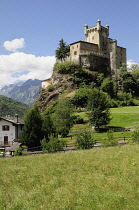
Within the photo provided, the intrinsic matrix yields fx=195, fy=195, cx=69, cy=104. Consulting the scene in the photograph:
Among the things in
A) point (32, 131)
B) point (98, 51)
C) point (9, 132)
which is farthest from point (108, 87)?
point (32, 131)

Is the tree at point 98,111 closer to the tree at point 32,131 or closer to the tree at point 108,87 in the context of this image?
the tree at point 32,131

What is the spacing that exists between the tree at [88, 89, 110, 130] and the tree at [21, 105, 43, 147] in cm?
1409

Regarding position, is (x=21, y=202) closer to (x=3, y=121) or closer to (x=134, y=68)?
(x=3, y=121)

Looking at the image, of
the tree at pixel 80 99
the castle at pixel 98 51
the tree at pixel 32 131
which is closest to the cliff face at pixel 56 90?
the tree at pixel 80 99

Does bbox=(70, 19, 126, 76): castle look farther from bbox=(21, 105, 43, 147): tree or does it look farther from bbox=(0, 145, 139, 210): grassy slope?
bbox=(0, 145, 139, 210): grassy slope

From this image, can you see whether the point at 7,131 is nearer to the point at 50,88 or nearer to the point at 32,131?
the point at 32,131

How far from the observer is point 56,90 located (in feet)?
292

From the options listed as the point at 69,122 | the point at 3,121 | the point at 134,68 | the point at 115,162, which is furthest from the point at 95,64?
the point at 115,162

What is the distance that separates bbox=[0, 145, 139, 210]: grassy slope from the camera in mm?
6820

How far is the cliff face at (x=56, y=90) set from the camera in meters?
86.1

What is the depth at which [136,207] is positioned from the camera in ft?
20.7

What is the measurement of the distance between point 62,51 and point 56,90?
2296 centimetres

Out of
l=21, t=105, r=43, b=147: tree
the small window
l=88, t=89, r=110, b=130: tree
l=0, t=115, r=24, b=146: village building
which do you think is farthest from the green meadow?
the small window

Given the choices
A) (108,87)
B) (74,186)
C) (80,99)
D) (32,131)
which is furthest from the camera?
(108,87)
